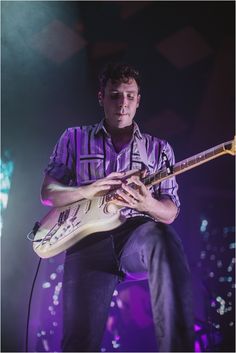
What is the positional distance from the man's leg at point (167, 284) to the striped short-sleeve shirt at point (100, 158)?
362mm

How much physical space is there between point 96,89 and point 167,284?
1440mm

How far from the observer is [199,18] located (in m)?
Result: 2.47

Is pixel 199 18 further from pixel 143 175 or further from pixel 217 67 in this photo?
pixel 143 175

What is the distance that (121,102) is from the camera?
1.86 meters

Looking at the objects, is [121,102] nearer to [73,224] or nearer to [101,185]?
[101,185]

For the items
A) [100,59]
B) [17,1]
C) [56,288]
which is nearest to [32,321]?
[56,288]

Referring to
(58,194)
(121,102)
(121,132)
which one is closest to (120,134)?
(121,132)

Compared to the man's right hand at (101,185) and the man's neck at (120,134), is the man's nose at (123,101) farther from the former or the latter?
the man's right hand at (101,185)

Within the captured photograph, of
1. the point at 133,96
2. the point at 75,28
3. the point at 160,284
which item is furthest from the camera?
the point at 75,28

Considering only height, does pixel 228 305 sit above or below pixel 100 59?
below

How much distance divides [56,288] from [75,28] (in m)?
1.61

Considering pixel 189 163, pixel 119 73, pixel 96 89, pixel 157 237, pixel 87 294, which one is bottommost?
pixel 87 294

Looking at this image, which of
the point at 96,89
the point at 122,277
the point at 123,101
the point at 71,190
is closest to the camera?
the point at 122,277

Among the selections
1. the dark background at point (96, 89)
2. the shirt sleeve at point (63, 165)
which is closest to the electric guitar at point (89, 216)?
the shirt sleeve at point (63, 165)
